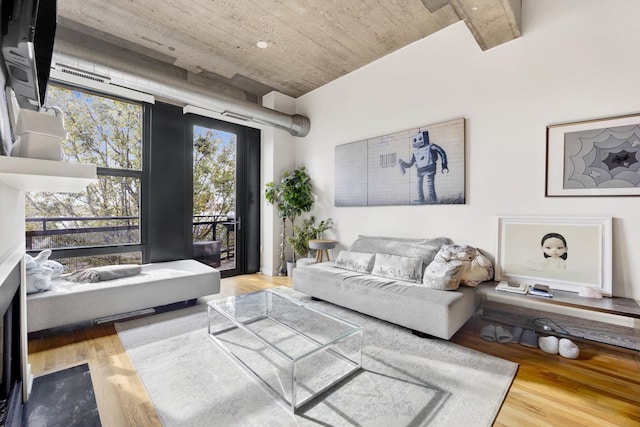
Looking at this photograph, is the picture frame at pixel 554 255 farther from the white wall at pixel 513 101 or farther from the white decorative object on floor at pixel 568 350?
the white decorative object on floor at pixel 568 350

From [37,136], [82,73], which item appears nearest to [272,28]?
[82,73]

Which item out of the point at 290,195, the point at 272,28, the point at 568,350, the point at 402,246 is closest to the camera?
the point at 568,350

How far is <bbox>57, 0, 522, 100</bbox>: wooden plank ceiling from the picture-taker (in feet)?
8.86

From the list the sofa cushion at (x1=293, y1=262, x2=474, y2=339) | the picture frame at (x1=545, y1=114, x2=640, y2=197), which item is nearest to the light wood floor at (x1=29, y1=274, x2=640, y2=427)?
the sofa cushion at (x1=293, y1=262, x2=474, y2=339)

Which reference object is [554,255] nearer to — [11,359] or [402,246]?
[402,246]

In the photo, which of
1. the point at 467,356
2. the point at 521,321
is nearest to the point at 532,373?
the point at 467,356

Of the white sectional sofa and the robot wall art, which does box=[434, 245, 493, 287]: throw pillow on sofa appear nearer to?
the white sectional sofa

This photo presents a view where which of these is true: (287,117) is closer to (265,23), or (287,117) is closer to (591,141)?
(265,23)

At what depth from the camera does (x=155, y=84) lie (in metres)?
3.22

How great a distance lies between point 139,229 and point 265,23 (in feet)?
10.2

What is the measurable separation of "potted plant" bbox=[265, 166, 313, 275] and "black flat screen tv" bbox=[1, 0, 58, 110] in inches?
127

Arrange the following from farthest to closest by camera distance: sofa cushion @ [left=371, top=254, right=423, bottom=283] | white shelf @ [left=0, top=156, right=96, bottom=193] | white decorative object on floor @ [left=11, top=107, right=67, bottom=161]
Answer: sofa cushion @ [left=371, top=254, right=423, bottom=283] → white decorative object on floor @ [left=11, top=107, right=67, bottom=161] → white shelf @ [left=0, top=156, right=96, bottom=193]

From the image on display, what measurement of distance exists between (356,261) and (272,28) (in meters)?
2.80

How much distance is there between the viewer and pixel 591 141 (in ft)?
7.90
